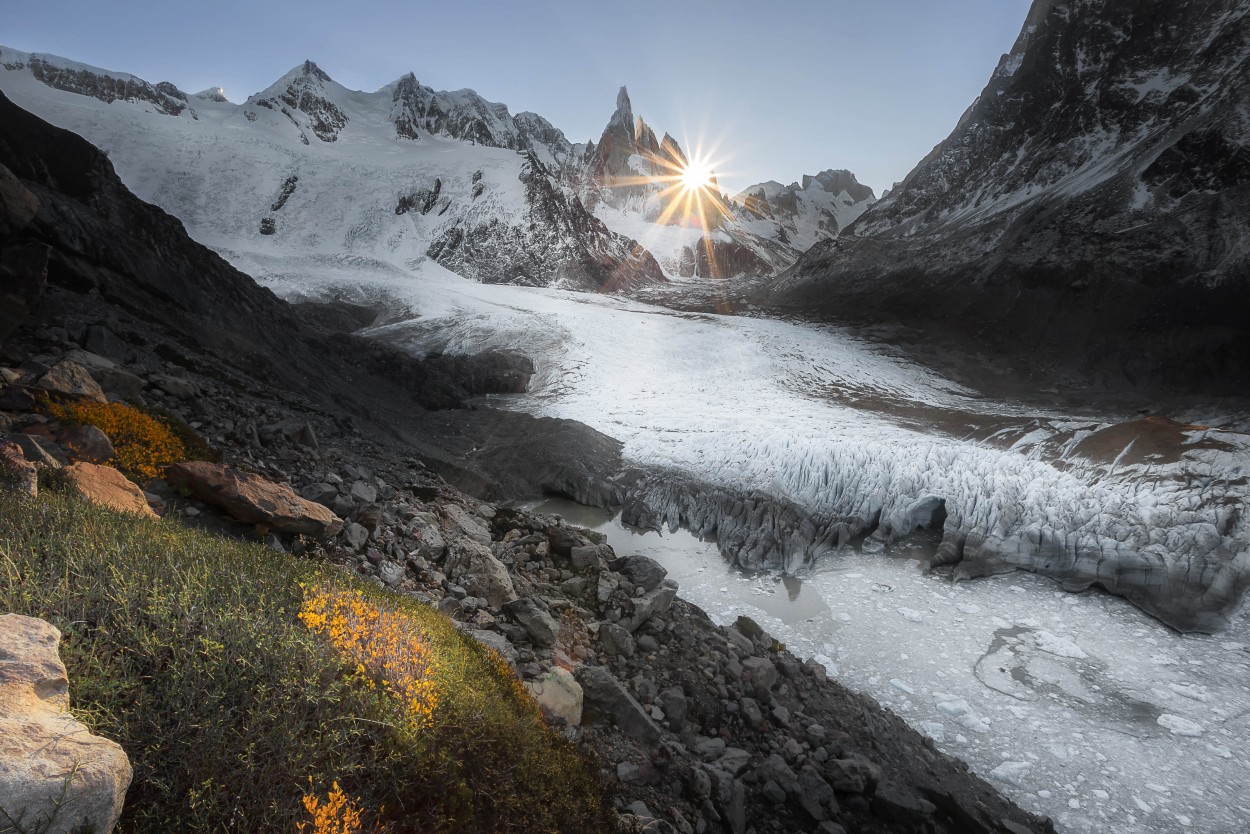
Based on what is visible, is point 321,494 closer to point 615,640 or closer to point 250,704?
point 615,640

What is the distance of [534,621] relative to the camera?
7.45 metres

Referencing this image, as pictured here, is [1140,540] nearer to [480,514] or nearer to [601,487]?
[601,487]

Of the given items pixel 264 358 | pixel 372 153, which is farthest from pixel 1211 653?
pixel 372 153

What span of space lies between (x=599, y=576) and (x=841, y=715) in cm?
460

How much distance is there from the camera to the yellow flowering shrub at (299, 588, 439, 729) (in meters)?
4.15

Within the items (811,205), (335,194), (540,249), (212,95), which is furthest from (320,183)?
(811,205)

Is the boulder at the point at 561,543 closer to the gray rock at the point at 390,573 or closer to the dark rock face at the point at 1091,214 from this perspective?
the gray rock at the point at 390,573

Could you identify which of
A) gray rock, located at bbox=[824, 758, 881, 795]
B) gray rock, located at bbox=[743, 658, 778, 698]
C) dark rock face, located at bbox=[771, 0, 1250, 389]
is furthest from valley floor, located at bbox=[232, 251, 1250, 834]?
dark rock face, located at bbox=[771, 0, 1250, 389]

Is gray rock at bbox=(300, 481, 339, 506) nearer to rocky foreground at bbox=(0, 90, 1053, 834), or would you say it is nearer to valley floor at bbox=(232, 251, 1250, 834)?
rocky foreground at bbox=(0, 90, 1053, 834)

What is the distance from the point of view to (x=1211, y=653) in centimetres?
1242

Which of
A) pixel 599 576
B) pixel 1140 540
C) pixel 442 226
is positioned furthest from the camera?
pixel 442 226

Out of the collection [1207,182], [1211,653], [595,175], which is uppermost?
[595,175]

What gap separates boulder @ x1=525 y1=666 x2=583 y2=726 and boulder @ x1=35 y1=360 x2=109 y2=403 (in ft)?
28.2

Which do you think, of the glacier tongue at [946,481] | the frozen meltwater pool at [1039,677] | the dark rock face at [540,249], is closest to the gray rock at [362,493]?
the frozen meltwater pool at [1039,677]
